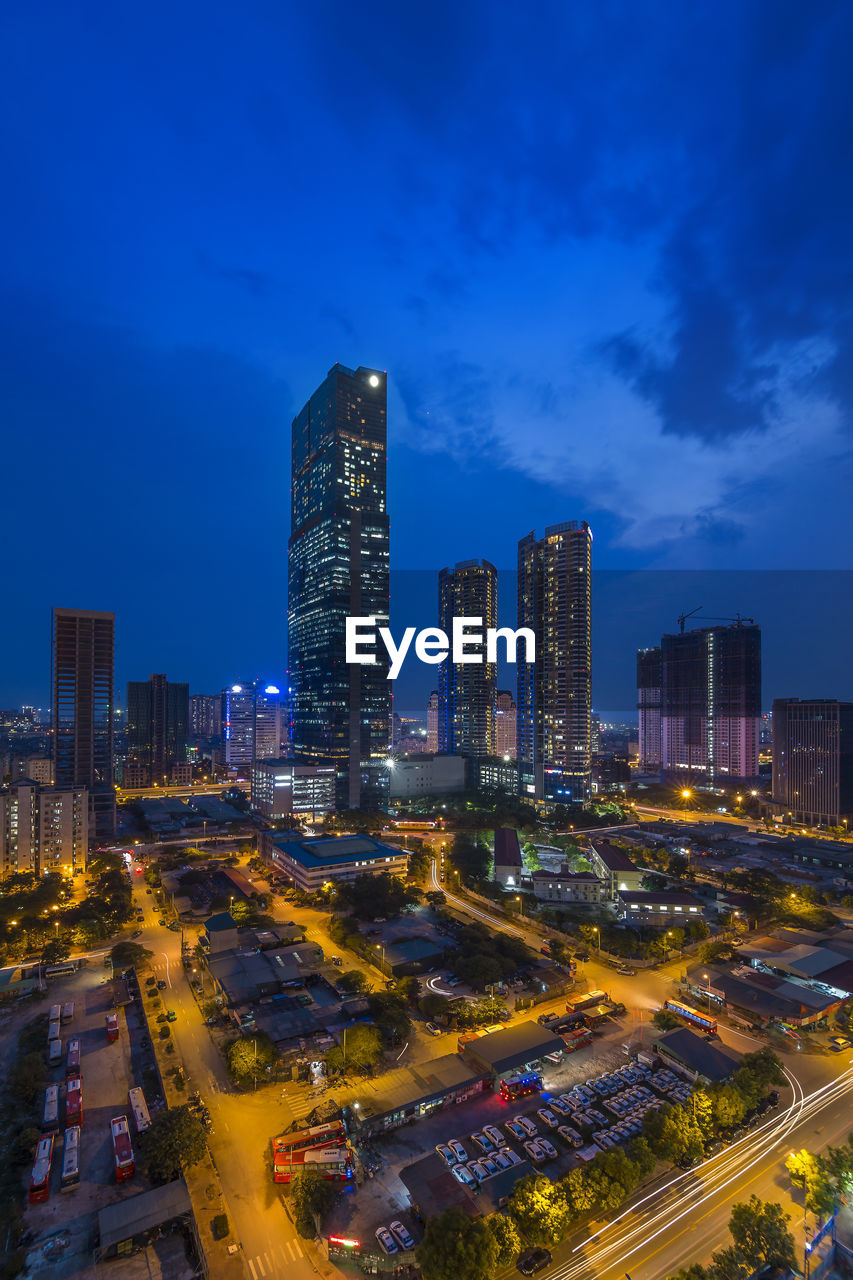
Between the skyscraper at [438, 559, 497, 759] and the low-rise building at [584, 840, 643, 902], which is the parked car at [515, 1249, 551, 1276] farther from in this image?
the skyscraper at [438, 559, 497, 759]

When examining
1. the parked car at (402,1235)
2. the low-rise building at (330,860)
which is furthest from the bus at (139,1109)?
the low-rise building at (330,860)

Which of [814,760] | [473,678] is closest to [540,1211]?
[814,760]

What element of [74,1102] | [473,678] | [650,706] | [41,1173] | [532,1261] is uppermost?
[473,678]

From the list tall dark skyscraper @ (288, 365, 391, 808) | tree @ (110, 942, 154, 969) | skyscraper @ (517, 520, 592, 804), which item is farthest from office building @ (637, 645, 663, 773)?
tree @ (110, 942, 154, 969)

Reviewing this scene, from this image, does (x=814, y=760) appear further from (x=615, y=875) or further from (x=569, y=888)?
(x=569, y=888)

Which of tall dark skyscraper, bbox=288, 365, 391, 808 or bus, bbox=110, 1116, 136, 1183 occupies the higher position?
tall dark skyscraper, bbox=288, 365, 391, 808
